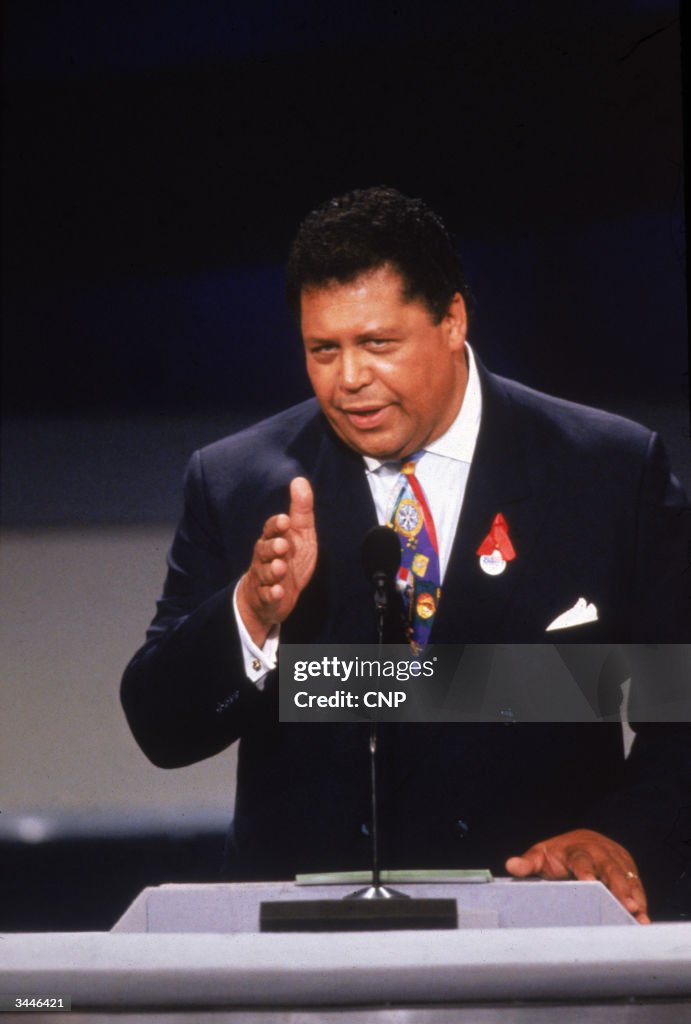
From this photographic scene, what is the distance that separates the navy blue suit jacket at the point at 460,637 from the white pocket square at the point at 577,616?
1cm

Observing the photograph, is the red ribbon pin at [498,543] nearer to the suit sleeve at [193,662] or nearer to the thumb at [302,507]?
the thumb at [302,507]

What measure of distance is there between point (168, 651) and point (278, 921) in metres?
0.78

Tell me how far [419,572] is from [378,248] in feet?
2.03

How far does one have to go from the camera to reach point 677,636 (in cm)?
231

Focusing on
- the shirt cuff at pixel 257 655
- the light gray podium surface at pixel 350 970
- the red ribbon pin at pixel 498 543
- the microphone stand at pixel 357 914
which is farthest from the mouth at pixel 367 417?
the light gray podium surface at pixel 350 970

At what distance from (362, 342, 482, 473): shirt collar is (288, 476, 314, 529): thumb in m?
0.22

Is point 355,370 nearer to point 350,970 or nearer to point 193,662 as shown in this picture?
point 193,662

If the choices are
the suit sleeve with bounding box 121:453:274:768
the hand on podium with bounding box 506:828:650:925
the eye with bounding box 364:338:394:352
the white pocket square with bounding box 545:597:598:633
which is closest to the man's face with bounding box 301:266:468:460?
the eye with bounding box 364:338:394:352

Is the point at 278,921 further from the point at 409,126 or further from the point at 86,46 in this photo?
the point at 86,46

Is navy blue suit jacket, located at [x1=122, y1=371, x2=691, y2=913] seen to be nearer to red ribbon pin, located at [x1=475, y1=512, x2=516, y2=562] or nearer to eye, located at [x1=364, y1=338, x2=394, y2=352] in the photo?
red ribbon pin, located at [x1=475, y1=512, x2=516, y2=562]

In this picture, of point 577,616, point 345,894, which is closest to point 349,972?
point 345,894

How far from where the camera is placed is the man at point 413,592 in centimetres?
227

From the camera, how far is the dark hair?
2352 millimetres

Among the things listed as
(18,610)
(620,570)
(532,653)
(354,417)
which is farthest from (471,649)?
(18,610)
